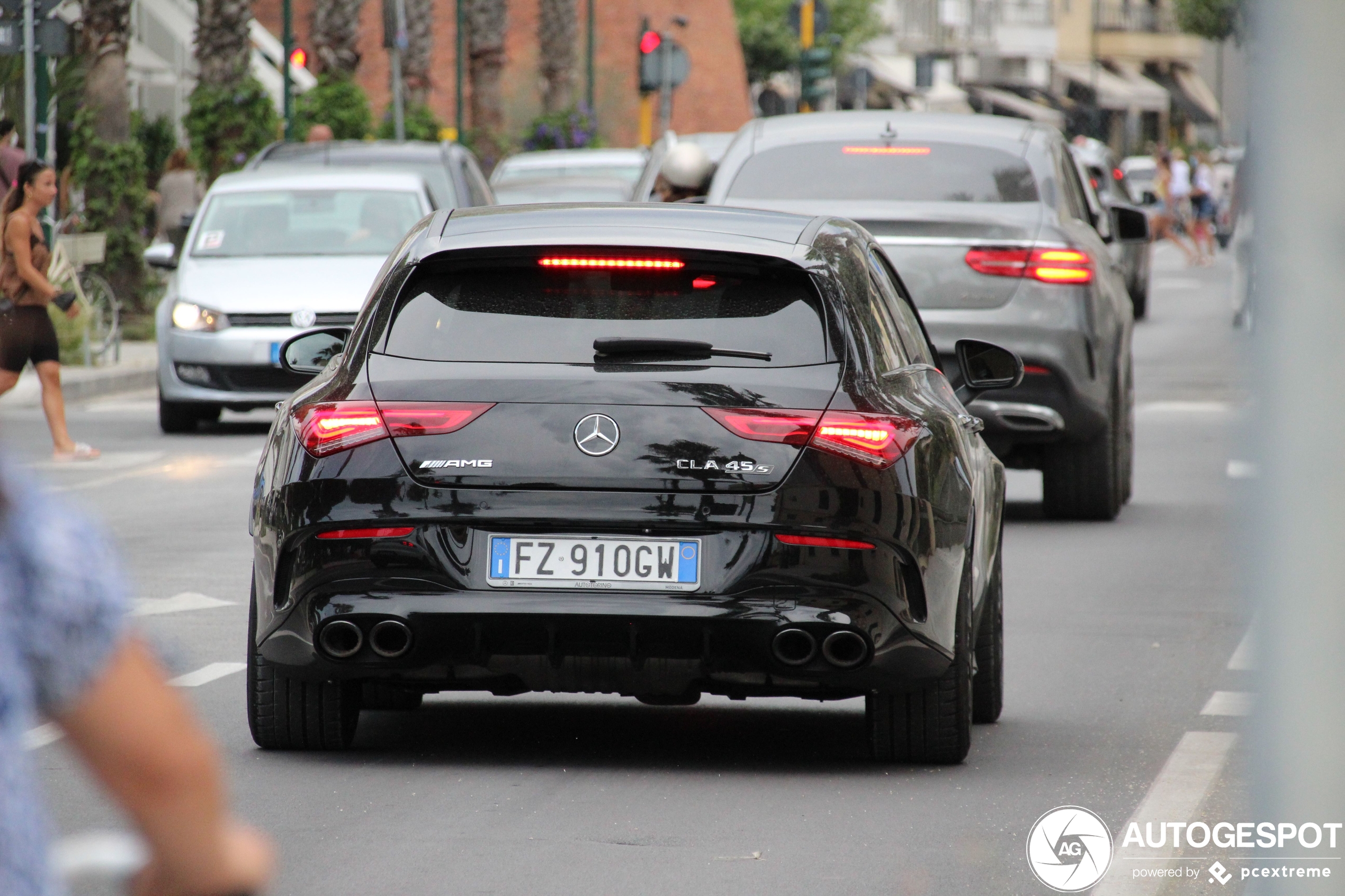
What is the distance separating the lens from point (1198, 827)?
5914mm

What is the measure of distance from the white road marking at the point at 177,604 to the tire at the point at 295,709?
9.06 feet

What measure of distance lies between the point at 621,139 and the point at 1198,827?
2359 inches

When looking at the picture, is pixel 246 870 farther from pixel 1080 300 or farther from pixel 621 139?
pixel 621 139

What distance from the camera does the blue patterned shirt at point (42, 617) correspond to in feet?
6.44

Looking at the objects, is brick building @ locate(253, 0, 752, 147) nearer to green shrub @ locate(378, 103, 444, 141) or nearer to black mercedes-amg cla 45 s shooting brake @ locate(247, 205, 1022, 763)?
green shrub @ locate(378, 103, 444, 141)

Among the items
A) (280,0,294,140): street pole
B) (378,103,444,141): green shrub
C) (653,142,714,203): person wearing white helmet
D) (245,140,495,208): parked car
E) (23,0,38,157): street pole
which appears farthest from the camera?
(378,103,444,141): green shrub

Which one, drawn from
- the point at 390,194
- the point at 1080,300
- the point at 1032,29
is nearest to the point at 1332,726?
the point at 1080,300

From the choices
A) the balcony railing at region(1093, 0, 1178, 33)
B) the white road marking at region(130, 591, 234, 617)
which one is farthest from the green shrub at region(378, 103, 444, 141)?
the balcony railing at region(1093, 0, 1178, 33)

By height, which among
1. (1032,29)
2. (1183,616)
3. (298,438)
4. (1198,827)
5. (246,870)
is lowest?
(1032,29)

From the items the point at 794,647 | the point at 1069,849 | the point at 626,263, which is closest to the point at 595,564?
the point at 794,647

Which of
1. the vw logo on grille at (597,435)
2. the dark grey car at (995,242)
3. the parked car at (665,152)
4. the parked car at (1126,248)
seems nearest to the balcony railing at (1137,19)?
the parked car at (1126,248)

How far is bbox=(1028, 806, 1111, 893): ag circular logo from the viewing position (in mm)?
5465

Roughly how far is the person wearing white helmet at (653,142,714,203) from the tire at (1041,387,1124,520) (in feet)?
7.35

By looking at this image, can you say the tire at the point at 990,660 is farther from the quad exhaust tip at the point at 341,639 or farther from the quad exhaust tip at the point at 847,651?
the quad exhaust tip at the point at 341,639
